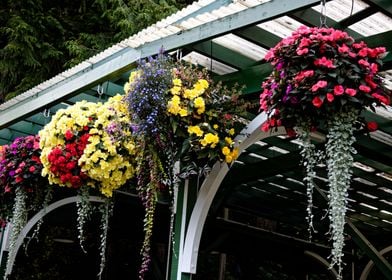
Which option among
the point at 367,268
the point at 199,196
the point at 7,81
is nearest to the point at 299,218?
the point at 367,268

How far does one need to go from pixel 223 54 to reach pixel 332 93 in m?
1.36

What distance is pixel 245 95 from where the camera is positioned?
3.46 m

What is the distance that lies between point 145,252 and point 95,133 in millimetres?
836

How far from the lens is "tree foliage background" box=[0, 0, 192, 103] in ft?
31.6

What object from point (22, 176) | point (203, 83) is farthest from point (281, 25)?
point (22, 176)

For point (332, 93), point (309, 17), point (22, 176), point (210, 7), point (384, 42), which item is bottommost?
point (22, 176)

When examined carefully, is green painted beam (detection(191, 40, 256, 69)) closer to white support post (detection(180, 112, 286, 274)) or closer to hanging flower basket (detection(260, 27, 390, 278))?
white support post (detection(180, 112, 286, 274))

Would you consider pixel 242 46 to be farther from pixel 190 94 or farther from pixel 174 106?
pixel 174 106

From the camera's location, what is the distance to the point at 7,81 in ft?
34.1

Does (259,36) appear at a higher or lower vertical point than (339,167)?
higher

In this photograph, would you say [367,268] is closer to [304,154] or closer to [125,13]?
[125,13]

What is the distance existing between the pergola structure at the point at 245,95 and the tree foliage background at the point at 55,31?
4169 millimetres

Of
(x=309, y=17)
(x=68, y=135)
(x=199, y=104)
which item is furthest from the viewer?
(x=68, y=135)

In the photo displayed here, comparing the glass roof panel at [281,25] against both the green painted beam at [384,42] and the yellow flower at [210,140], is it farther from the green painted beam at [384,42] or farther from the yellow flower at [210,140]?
the yellow flower at [210,140]
